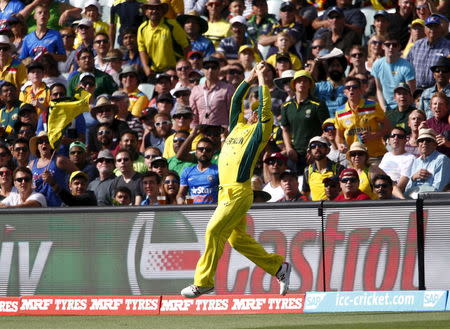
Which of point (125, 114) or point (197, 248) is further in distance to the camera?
point (125, 114)

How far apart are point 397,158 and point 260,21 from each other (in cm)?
576

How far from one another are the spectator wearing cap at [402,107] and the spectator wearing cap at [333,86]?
40.9 inches

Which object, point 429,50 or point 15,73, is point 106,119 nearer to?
point 15,73

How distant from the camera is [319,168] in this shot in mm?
14227

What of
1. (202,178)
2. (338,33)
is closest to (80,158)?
(202,178)

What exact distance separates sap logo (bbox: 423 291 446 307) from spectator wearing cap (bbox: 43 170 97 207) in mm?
4820

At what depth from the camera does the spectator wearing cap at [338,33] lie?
57.9ft

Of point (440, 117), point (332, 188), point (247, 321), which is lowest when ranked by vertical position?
point (247, 321)

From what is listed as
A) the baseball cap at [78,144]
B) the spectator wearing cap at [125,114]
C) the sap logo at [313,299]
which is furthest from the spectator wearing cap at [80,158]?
the sap logo at [313,299]

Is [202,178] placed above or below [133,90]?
below

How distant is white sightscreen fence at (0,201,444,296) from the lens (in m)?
12.2

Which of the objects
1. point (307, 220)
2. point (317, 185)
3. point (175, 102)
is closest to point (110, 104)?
point (175, 102)

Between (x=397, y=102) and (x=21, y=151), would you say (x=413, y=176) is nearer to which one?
(x=397, y=102)

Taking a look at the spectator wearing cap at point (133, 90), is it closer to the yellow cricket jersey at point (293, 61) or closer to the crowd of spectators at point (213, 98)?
the crowd of spectators at point (213, 98)
